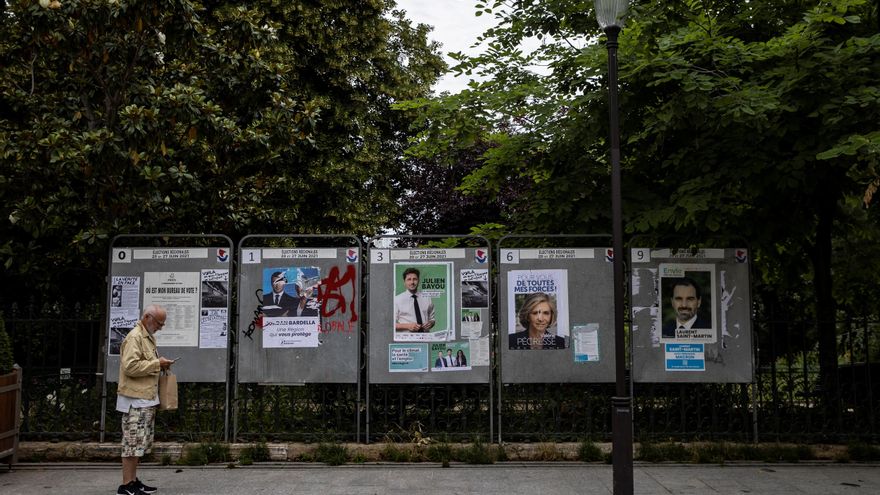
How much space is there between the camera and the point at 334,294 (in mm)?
9078

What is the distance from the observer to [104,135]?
28.2 ft

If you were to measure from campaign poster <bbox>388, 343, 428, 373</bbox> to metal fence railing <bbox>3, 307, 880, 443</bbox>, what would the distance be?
0.29 m

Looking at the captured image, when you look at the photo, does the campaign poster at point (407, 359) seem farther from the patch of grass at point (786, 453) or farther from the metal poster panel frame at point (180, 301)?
the patch of grass at point (786, 453)

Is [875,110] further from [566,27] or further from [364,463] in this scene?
[364,463]

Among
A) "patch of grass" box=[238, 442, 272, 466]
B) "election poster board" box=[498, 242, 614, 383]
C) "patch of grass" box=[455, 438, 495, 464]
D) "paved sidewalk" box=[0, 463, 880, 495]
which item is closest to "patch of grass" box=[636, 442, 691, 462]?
"paved sidewalk" box=[0, 463, 880, 495]

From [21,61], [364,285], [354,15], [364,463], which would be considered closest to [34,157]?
[21,61]

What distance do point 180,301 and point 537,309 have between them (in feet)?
14.8

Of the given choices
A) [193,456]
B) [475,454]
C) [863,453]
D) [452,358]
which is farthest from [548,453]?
[193,456]

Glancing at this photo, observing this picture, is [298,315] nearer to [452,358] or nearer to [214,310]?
[214,310]

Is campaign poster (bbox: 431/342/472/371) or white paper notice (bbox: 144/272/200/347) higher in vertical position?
white paper notice (bbox: 144/272/200/347)

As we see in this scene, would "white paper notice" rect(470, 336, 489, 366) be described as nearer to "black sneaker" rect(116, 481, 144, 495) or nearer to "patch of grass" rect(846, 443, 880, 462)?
"black sneaker" rect(116, 481, 144, 495)

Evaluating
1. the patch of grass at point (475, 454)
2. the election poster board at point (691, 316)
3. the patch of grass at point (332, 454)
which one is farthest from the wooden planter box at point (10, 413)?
the election poster board at point (691, 316)

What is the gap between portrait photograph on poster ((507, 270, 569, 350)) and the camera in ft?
29.6

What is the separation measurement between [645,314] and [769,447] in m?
2.19
